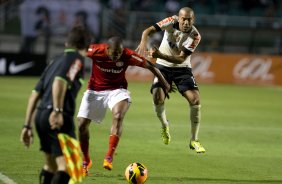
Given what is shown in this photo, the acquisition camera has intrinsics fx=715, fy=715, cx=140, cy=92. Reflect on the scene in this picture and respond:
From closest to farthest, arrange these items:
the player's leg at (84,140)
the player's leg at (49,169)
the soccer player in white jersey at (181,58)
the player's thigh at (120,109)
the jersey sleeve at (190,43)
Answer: the player's leg at (49,169)
the player's leg at (84,140)
the player's thigh at (120,109)
the soccer player in white jersey at (181,58)
the jersey sleeve at (190,43)

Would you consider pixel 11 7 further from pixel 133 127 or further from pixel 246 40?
pixel 133 127

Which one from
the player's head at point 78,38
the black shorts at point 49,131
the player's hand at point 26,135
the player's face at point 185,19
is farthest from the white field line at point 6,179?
the player's face at point 185,19

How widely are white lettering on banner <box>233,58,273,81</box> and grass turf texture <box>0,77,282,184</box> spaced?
6.86m

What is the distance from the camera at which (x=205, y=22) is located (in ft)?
106

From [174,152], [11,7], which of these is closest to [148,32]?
[174,152]

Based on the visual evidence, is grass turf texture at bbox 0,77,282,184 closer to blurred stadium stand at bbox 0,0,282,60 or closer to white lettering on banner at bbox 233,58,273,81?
white lettering on banner at bbox 233,58,273,81

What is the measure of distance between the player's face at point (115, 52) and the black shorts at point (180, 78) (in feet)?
8.86

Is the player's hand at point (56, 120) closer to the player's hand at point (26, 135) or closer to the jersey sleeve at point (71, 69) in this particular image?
the player's hand at point (26, 135)

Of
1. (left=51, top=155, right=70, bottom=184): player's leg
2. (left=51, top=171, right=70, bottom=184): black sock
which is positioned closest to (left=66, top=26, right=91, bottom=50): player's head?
(left=51, top=155, right=70, bottom=184): player's leg

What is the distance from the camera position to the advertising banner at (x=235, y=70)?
3016cm

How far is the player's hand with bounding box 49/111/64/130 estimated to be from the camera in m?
7.00

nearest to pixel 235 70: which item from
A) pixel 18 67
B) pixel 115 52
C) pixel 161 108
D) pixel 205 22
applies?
pixel 205 22

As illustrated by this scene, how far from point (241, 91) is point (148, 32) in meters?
15.9

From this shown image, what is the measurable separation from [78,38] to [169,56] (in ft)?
14.4
